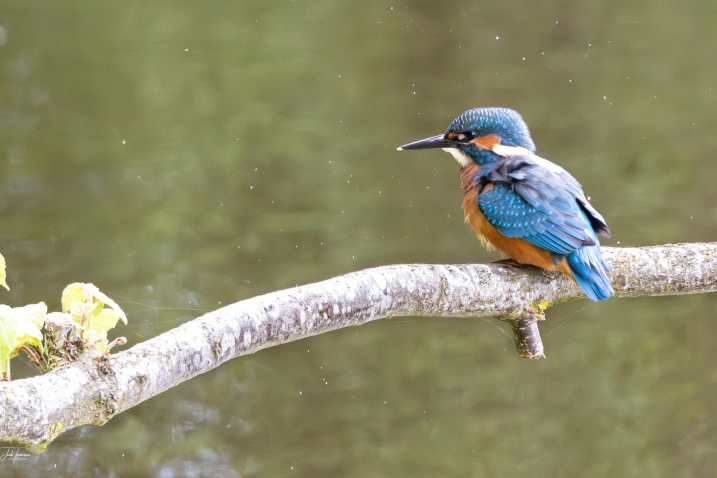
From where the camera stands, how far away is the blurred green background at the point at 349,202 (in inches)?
73.7

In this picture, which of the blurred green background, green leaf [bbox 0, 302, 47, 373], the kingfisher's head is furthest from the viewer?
the blurred green background

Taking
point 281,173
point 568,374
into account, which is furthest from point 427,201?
point 568,374

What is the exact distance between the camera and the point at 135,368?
26.8 inches

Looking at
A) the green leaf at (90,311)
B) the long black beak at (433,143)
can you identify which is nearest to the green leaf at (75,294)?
the green leaf at (90,311)

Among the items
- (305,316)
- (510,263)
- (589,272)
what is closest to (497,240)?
(510,263)

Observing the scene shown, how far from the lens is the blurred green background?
6.14 feet

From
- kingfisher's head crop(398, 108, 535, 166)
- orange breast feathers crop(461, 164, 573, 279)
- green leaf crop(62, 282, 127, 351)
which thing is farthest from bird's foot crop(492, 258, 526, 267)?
green leaf crop(62, 282, 127, 351)

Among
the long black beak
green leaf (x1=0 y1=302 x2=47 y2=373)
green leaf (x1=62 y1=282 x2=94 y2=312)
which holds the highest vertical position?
the long black beak

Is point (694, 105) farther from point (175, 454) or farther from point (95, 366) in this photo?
point (95, 366)

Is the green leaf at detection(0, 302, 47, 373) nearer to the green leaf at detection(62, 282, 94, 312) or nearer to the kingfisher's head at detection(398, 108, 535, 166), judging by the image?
the green leaf at detection(62, 282, 94, 312)

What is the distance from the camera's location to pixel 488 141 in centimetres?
140

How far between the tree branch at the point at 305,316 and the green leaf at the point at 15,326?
31 mm

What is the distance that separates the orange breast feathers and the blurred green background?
0.69 meters

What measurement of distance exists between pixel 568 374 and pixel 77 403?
1.79 metres
